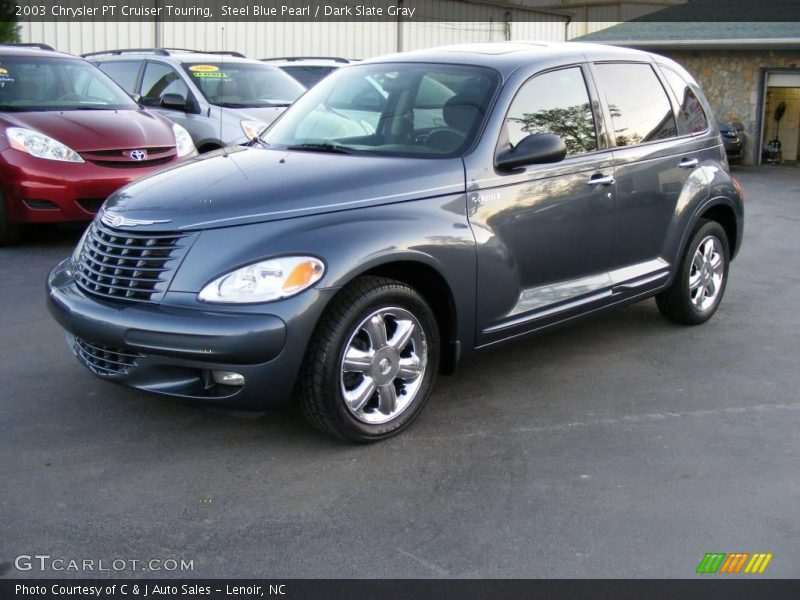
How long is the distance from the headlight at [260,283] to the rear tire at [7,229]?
17.0 feet

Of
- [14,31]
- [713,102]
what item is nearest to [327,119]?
[14,31]

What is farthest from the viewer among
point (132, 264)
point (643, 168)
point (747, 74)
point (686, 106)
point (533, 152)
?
point (747, 74)

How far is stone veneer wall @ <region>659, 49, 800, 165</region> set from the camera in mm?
21062

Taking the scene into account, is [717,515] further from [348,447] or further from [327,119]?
[327,119]

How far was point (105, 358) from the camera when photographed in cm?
436

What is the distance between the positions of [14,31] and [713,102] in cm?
1466

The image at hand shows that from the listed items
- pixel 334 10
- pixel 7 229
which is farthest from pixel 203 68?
pixel 334 10

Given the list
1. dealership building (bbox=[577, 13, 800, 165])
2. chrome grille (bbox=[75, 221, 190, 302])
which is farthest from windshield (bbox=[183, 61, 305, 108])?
dealership building (bbox=[577, 13, 800, 165])

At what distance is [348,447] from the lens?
4.45 metres

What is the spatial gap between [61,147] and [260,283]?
5008 mm

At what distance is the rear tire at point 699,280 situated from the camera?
636 cm

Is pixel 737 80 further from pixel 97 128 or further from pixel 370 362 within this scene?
pixel 370 362

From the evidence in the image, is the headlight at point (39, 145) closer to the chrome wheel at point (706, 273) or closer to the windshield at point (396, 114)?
the windshield at point (396, 114)
